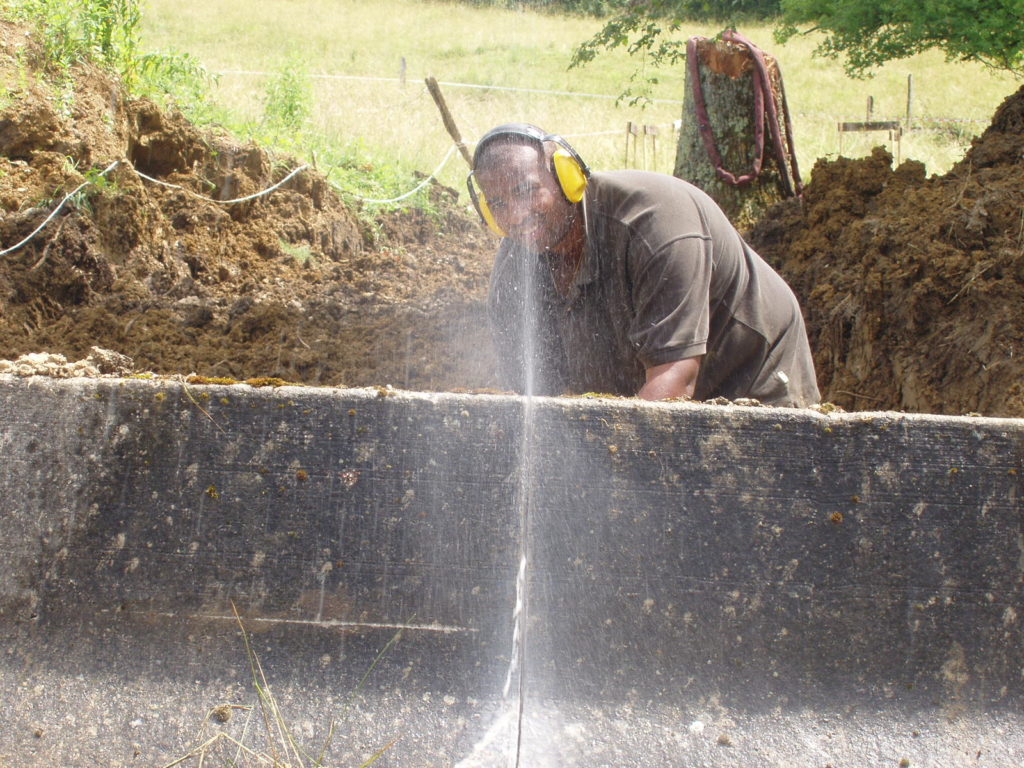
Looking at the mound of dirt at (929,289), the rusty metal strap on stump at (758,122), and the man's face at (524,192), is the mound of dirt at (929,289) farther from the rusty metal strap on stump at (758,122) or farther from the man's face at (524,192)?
the man's face at (524,192)

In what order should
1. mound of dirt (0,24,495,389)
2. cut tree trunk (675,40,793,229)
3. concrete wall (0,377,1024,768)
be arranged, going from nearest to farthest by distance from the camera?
concrete wall (0,377,1024,768) < mound of dirt (0,24,495,389) < cut tree trunk (675,40,793,229)

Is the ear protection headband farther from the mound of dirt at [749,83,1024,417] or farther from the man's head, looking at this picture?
the mound of dirt at [749,83,1024,417]

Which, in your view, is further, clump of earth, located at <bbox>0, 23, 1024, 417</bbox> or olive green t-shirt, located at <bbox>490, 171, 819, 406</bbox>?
clump of earth, located at <bbox>0, 23, 1024, 417</bbox>

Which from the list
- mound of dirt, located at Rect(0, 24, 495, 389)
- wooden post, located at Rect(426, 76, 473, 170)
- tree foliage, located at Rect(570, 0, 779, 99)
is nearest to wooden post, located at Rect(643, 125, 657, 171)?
wooden post, located at Rect(426, 76, 473, 170)

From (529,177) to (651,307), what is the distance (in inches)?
22.8

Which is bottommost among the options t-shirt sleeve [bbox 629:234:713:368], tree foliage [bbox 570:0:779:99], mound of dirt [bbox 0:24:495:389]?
mound of dirt [bbox 0:24:495:389]

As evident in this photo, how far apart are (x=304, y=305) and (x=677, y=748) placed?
423cm

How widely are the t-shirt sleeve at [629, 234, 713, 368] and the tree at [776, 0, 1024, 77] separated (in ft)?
23.8

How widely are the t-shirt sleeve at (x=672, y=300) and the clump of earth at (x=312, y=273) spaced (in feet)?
5.59

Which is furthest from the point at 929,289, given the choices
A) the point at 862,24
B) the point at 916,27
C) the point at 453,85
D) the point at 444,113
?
the point at 453,85

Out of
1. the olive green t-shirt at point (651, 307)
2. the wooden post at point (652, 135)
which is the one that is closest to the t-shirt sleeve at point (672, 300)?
the olive green t-shirt at point (651, 307)

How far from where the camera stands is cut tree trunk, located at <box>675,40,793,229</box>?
727 centimetres

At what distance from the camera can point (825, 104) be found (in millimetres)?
22797

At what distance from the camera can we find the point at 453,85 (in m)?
15.5
